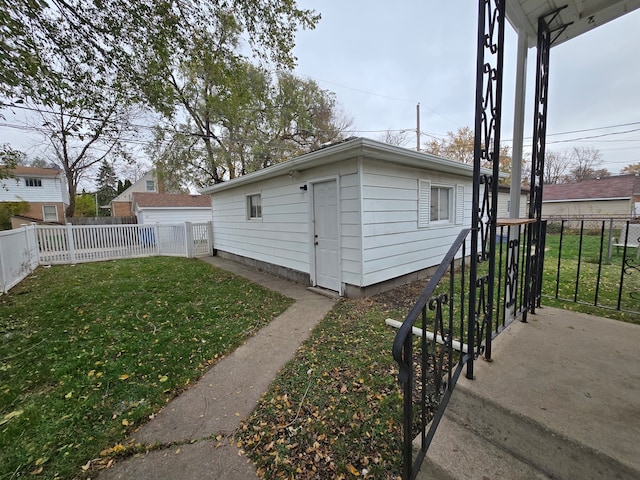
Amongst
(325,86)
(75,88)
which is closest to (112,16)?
(75,88)

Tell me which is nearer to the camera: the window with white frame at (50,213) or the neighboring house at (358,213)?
the neighboring house at (358,213)

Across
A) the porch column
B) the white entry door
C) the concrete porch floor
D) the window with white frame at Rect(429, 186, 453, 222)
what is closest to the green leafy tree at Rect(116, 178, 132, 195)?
the white entry door

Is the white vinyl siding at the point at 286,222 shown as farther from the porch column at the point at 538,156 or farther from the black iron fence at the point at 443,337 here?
the porch column at the point at 538,156

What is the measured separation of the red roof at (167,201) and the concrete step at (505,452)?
68.5 ft

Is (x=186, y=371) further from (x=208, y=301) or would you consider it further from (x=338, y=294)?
Answer: (x=338, y=294)

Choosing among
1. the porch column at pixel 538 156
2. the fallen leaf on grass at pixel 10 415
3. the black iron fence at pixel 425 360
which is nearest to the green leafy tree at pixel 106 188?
the fallen leaf on grass at pixel 10 415

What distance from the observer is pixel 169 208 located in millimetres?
18766

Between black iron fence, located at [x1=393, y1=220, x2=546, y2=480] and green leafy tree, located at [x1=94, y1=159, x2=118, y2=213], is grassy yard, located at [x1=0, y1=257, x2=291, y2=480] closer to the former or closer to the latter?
black iron fence, located at [x1=393, y1=220, x2=546, y2=480]

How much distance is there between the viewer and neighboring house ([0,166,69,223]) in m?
18.5

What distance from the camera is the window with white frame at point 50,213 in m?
19.4

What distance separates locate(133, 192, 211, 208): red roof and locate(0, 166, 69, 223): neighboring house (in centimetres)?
558

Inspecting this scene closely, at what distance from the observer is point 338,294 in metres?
5.03

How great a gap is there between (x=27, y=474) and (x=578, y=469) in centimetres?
302

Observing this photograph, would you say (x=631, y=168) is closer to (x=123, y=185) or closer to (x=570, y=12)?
(x=570, y=12)
